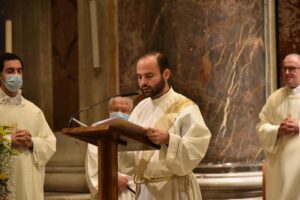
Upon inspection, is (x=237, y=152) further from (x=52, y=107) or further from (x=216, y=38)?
(x=52, y=107)

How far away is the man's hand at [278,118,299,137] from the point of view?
5579 millimetres

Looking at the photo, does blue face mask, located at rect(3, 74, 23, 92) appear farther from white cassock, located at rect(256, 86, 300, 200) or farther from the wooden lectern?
white cassock, located at rect(256, 86, 300, 200)

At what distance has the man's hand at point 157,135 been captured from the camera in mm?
4051

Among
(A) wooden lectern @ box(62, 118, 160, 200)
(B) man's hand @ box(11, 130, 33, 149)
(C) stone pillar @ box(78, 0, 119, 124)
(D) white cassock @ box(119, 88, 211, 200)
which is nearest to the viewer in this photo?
(A) wooden lectern @ box(62, 118, 160, 200)

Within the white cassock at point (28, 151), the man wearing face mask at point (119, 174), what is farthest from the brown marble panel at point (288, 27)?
the white cassock at point (28, 151)

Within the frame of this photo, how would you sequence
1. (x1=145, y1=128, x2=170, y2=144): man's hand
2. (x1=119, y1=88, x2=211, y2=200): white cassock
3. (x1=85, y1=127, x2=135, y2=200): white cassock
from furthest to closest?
1. (x1=85, y1=127, x2=135, y2=200): white cassock
2. (x1=119, y1=88, x2=211, y2=200): white cassock
3. (x1=145, y1=128, x2=170, y2=144): man's hand

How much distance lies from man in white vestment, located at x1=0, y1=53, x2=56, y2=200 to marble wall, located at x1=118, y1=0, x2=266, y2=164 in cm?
138

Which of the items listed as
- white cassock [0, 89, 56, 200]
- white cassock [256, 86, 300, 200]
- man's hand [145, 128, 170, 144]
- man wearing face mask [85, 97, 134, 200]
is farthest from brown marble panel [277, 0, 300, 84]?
man's hand [145, 128, 170, 144]

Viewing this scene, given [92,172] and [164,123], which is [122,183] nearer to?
[92,172]

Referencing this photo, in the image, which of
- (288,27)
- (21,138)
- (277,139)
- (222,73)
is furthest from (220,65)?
(21,138)

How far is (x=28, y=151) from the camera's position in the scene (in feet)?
18.7

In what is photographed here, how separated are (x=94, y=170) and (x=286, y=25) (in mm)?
2717

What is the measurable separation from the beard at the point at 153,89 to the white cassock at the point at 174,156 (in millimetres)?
100

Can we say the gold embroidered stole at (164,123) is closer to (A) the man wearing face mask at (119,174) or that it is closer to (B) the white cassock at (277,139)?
(A) the man wearing face mask at (119,174)
